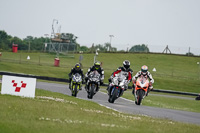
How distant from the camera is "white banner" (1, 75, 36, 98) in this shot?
1453 cm

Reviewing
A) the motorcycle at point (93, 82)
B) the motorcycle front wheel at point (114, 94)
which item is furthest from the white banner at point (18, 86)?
the motorcycle at point (93, 82)

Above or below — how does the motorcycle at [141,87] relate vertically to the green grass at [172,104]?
above

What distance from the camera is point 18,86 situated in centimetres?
1470

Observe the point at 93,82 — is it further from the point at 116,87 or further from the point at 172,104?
the point at 172,104

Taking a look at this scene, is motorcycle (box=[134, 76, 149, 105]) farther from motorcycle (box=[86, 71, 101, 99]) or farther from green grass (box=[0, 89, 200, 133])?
green grass (box=[0, 89, 200, 133])

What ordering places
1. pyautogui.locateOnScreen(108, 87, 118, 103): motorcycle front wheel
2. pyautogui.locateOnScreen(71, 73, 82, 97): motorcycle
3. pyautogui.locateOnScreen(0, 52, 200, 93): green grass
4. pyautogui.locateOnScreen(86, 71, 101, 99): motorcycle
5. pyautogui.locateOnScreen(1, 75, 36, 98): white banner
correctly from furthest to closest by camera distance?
1. pyautogui.locateOnScreen(0, 52, 200, 93): green grass
2. pyautogui.locateOnScreen(71, 73, 82, 97): motorcycle
3. pyautogui.locateOnScreen(86, 71, 101, 99): motorcycle
4. pyautogui.locateOnScreen(108, 87, 118, 103): motorcycle front wheel
5. pyautogui.locateOnScreen(1, 75, 36, 98): white banner

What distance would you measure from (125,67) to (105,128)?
37.8ft

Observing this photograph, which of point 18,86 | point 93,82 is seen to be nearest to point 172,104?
point 93,82

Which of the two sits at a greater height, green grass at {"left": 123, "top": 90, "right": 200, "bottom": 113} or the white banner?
the white banner

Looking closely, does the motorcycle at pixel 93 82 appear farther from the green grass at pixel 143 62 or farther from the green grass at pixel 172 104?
the green grass at pixel 143 62

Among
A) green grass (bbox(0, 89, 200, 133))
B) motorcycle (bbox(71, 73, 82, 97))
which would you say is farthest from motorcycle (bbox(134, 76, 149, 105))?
green grass (bbox(0, 89, 200, 133))

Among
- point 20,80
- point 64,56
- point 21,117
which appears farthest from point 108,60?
point 21,117

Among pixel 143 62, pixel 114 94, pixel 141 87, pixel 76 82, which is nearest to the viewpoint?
pixel 114 94

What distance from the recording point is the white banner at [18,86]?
1453cm
